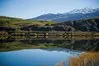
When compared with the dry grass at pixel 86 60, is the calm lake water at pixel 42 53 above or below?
above

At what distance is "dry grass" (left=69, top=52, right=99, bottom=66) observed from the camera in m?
3.85

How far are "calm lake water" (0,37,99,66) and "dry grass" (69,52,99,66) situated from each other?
0.26ft

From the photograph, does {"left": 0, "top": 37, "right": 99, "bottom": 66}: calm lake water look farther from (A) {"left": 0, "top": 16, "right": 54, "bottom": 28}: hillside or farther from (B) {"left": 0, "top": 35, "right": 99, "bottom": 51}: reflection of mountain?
(A) {"left": 0, "top": 16, "right": 54, "bottom": 28}: hillside

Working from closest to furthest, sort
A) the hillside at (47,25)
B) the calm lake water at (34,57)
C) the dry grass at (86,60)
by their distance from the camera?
the calm lake water at (34,57), the dry grass at (86,60), the hillside at (47,25)

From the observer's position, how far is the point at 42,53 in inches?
152

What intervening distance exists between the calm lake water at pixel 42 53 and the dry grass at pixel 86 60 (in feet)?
0.26

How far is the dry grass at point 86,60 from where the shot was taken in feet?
12.6

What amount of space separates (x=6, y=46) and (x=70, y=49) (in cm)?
101

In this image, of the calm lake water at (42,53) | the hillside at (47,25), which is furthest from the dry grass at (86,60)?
the hillside at (47,25)

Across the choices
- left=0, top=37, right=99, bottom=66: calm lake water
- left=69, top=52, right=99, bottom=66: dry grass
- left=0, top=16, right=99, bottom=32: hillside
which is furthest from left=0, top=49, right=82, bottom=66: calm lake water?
left=0, top=16, right=99, bottom=32: hillside

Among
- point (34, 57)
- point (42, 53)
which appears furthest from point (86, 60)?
point (34, 57)

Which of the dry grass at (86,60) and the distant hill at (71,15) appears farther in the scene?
the distant hill at (71,15)

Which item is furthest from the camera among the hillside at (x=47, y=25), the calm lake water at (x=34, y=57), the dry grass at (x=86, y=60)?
the hillside at (x=47, y=25)

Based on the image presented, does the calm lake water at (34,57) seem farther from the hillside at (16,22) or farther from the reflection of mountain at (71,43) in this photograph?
the hillside at (16,22)
